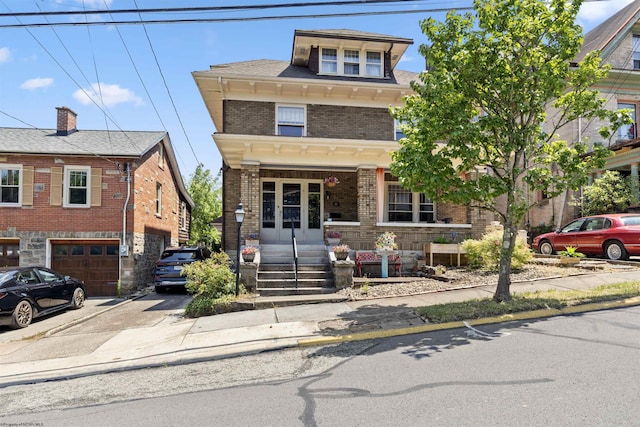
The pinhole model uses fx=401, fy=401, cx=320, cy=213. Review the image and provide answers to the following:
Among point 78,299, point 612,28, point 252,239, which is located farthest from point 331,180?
point 612,28

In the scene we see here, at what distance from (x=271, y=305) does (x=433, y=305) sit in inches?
143

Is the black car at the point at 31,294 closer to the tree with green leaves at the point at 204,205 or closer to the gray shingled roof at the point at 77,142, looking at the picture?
the gray shingled roof at the point at 77,142

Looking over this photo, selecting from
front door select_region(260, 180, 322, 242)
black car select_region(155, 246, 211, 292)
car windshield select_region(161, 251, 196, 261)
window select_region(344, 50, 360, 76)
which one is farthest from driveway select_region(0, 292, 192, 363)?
window select_region(344, 50, 360, 76)

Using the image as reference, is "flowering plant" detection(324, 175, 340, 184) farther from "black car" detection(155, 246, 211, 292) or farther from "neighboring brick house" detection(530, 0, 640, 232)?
"neighboring brick house" detection(530, 0, 640, 232)

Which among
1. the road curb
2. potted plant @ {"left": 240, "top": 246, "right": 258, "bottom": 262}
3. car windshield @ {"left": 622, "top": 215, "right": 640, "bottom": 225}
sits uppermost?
car windshield @ {"left": 622, "top": 215, "right": 640, "bottom": 225}

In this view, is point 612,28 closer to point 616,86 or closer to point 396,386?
point 616,86

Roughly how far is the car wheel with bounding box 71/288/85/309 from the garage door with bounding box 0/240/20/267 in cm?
439

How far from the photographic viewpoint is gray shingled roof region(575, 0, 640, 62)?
20203 millimetres

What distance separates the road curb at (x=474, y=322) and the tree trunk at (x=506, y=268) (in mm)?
722

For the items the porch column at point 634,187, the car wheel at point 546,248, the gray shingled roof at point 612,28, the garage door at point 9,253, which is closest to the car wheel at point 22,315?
the garage door at point 9,253

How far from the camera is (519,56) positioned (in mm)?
7793

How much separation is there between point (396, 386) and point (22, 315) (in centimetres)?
1011

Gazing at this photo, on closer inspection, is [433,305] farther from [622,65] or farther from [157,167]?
[622,65]

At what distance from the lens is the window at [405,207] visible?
1623 centimetres
